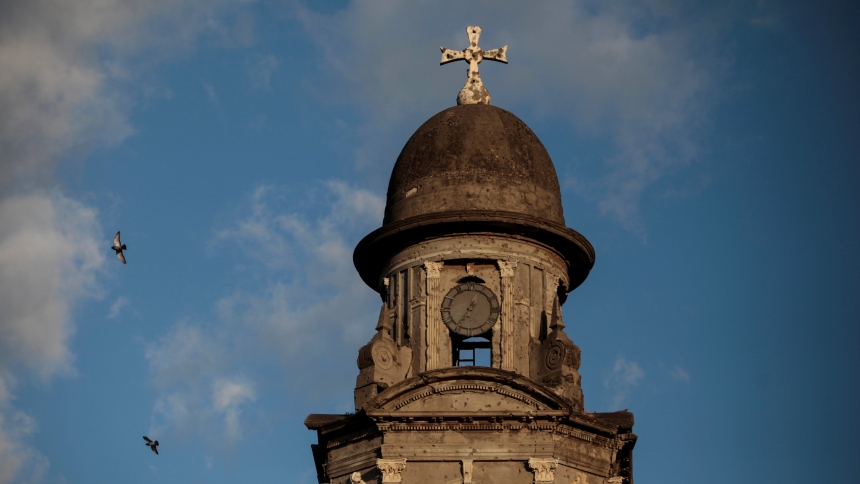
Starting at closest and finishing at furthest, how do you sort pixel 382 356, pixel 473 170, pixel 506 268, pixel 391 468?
pixel 391 468 < pixel 382 356 < pixel 506 268 < pixel 473 170

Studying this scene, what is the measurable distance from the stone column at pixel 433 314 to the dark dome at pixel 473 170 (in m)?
1.43

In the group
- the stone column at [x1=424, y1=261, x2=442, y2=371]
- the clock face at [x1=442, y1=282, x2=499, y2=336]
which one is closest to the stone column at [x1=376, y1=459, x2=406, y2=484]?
the stone column at [x1=424, y1=261, x2=442, y2=371]

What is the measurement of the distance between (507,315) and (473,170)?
3741 millimetres

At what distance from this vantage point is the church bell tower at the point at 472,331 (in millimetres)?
39344

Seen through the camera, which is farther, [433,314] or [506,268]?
[506,268]

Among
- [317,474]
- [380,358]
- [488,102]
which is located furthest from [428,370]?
[488,102]

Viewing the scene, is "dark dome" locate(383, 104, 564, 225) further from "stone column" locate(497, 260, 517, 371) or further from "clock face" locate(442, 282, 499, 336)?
"clock face" locate(442, 282, 499, 336)

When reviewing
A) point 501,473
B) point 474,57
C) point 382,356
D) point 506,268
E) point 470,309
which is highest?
point 474,57

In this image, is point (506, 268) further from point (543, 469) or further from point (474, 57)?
point (474, 57)

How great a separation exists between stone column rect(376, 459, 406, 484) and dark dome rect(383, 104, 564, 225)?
631 centimetres

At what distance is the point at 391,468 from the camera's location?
39.2m

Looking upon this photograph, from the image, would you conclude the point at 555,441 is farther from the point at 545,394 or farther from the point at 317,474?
the point at 317,474

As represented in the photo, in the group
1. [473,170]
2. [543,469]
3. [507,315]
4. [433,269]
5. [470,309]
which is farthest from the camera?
[473,170]

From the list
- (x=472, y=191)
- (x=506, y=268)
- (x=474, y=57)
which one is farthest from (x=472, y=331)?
(x=474, y=57)
